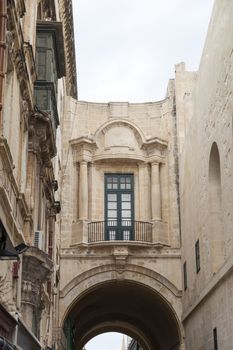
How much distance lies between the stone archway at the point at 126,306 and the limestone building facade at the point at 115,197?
0.07 m

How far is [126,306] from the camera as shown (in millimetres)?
32250

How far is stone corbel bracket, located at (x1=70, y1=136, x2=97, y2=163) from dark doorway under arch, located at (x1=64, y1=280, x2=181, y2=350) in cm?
505

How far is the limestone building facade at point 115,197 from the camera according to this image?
14.3 m

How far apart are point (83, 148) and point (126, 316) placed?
11.7 meters

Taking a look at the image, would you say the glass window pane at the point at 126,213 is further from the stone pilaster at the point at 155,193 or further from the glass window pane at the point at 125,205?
the stone pilaster at the point at 155,193

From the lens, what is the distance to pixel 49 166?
17.8 meters

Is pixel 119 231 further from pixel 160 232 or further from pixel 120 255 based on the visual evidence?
pixel 160 232

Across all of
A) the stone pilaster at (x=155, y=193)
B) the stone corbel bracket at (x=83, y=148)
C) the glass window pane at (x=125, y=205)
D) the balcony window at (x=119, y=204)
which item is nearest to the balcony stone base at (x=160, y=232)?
the stone pilaster at (x=155, y=193)

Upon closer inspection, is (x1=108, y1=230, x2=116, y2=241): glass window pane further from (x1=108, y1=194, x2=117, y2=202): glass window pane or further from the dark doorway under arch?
the dark doorway under arch

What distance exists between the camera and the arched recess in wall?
1806cm

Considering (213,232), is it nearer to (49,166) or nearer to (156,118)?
(49,166)

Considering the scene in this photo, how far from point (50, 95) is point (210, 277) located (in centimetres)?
675

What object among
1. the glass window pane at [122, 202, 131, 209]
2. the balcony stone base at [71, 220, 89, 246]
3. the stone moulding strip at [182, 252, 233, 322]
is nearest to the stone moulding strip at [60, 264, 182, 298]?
the balcony stone base at [71, 220, 89, 246]

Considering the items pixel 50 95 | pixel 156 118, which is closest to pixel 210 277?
pixel 50 95
